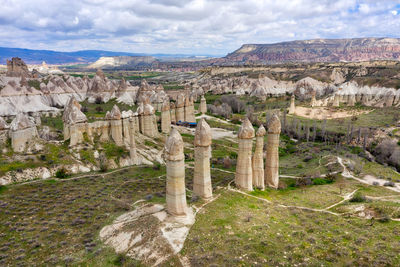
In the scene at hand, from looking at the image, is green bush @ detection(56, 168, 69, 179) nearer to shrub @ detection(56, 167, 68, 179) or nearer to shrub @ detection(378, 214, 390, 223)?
shrub @ detection(56, 167, 68, 179)

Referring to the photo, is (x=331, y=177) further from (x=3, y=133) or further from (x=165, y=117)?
(x=3, y=133)

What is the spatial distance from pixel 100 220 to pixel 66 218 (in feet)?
9.28

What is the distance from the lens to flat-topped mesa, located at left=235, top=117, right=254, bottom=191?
78.0 ft

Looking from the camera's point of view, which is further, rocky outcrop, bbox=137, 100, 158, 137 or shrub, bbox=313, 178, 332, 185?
rocky outcrop, bbox=137, 100, 158, 137

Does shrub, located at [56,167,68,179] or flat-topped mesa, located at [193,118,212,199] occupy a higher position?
flat-topped mesa, located at [193,118,212,199]

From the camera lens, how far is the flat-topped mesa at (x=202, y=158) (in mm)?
20922

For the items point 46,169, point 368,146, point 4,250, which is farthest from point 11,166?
point 368,146

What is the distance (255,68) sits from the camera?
158 m

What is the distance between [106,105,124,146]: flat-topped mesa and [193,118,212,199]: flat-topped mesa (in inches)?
818

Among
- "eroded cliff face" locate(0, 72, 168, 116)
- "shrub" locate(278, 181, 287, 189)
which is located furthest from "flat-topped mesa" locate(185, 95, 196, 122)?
"shrub" locate(278, 181, 287, 189)

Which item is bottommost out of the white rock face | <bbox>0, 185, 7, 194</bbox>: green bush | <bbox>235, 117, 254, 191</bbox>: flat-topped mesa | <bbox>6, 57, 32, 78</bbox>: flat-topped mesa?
<bbox>0, 185, 7, 194</bbox>: green bush

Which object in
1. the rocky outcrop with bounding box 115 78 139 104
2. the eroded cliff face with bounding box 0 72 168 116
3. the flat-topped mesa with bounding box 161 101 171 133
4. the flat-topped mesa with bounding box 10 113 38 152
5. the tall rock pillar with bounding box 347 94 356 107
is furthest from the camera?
the tall rock pillar with bounding box 347 94 356 107

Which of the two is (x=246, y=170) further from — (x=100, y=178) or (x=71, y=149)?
(x=71, y=149)

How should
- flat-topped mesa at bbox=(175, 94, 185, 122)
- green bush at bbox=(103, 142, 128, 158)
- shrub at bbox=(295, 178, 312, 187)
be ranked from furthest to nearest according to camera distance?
flat-topped mesa at bbox=(175, 94, 185, 122), green bush at bbox=(103, 142, 128, 158), shrub at bbox=(295, 178, 312, 187)
